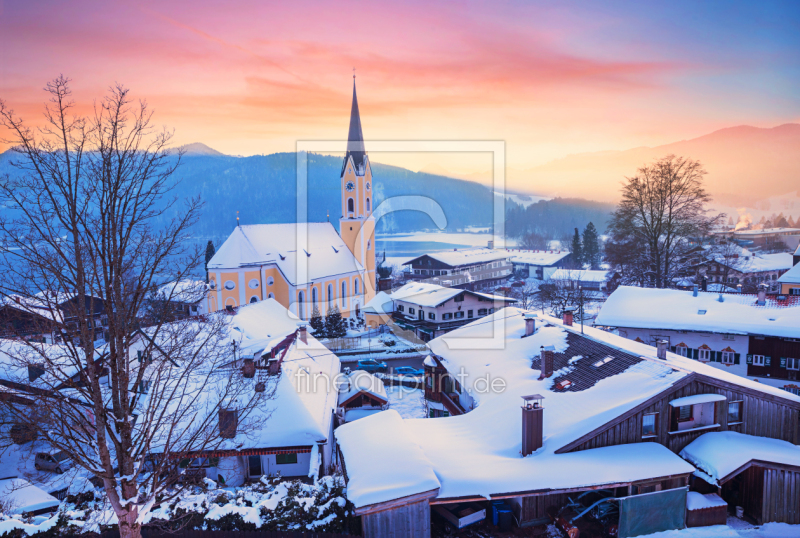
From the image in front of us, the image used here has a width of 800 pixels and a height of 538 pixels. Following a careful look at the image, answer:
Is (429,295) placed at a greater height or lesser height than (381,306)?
greater

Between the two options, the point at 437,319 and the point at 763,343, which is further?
the point at 437,319

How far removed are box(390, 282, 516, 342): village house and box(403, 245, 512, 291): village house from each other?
1806 centimetres

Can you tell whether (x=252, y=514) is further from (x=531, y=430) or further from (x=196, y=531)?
(x=531, y=430)

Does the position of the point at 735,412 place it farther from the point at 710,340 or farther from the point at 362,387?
the point at 362,387

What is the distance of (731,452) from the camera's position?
1164 centimetres

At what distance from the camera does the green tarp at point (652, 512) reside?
10914 millimetres

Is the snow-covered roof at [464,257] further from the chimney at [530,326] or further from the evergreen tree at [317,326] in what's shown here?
the chimney at [530,326]

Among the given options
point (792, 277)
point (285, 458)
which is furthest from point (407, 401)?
point (792, 277)

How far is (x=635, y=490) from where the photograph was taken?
36.7 ft

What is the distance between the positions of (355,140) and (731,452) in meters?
40.3

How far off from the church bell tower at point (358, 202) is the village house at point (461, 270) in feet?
34.0

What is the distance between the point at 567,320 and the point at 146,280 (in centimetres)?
1669

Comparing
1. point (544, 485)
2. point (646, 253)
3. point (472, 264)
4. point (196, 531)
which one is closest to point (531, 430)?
point (544, 485)

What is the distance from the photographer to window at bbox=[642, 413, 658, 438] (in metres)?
12.3
